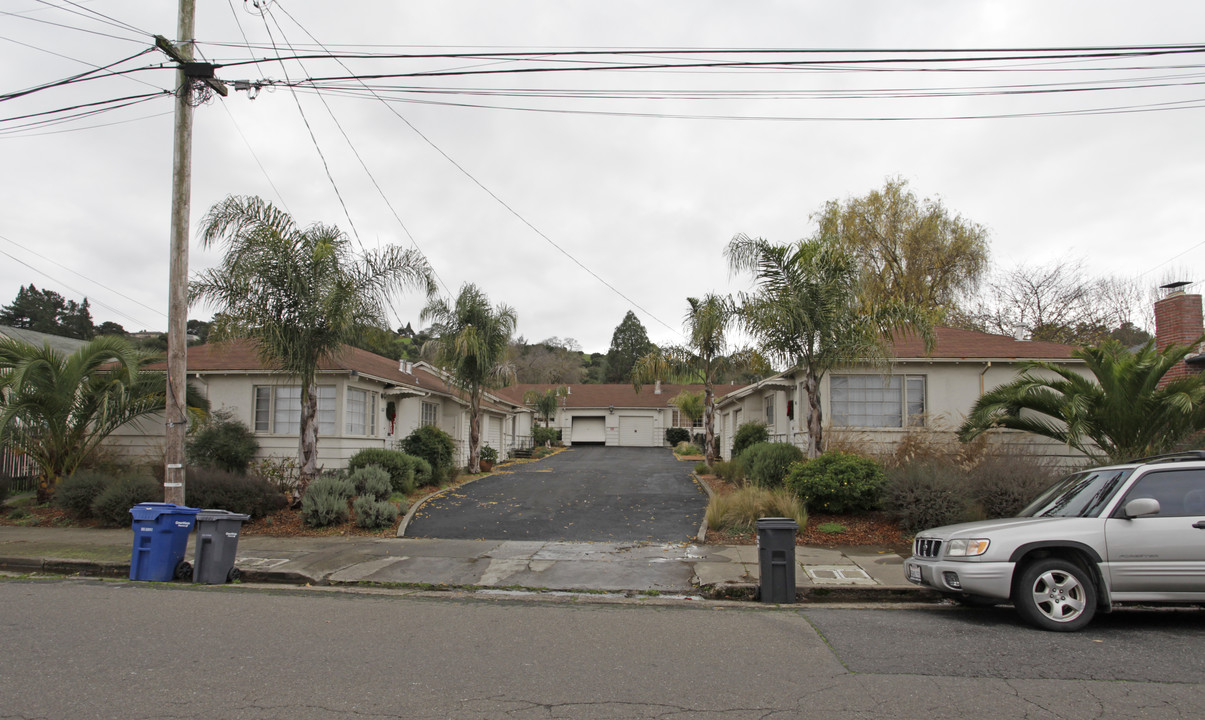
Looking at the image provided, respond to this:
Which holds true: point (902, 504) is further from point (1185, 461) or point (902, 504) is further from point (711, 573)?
point (1185, 461)

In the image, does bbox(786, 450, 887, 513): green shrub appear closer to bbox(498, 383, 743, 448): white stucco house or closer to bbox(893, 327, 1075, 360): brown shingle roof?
bbox(893, 327, 1075, 360): brown shingle roof

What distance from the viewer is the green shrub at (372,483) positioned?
14539 mm

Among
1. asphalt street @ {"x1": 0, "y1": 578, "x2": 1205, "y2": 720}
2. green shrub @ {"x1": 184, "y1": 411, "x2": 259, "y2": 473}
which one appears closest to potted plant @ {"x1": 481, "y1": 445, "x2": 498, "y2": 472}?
green shrub @ {"x1": 184, "y1": 411, "x2": 259, "y2": 473}

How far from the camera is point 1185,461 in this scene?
7.37 meters

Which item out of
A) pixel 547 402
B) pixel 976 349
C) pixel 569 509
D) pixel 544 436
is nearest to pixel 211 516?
pixel 569 509

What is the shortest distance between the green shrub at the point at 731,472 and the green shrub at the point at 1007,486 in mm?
6126

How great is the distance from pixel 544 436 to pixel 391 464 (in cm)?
2765

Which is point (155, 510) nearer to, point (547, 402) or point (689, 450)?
point (689, 450)

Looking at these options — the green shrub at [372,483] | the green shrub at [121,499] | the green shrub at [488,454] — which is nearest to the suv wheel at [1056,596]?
the green shrub at [372,483]

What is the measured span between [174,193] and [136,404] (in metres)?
6.38

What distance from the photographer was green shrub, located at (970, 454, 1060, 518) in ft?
39.1

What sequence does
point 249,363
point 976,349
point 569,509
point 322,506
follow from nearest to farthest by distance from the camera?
point 322,506, point 569,509, point 976,349, point 249,363

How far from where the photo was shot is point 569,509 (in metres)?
16.2

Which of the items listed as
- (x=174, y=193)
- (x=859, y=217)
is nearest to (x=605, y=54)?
(x=174, y=193)
